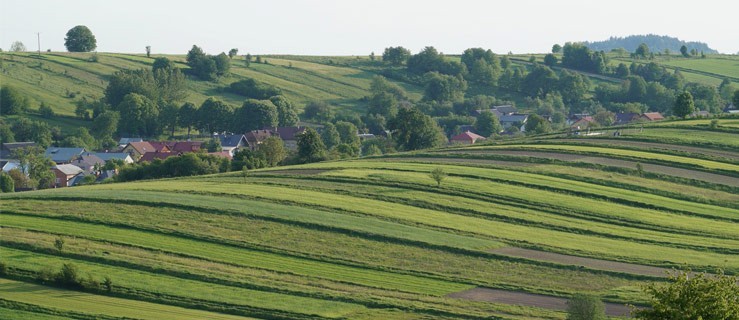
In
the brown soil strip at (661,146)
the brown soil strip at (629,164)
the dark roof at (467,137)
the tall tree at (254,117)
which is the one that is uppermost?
the brown soil strip at (661,146)

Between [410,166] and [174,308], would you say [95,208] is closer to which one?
[174,308]

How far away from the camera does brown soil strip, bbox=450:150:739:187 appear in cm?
9569

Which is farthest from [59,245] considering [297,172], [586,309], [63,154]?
[63,154]

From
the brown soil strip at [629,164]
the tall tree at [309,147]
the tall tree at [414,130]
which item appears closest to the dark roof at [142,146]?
the tall tree at [414,130]

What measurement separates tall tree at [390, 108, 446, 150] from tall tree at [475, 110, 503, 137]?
51.7m

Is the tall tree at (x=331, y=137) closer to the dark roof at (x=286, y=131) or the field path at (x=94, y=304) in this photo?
the dark roof at (x=286, y=131)

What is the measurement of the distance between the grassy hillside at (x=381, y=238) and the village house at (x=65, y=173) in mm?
46287

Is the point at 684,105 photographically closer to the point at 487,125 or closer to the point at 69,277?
the point at 487,125

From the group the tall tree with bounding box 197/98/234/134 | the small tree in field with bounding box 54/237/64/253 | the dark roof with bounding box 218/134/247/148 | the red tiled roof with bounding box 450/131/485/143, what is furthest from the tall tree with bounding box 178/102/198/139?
the small tree in field with bounding box 54/237/64/253

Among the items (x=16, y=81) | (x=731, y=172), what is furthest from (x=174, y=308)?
(x=16, y=81)

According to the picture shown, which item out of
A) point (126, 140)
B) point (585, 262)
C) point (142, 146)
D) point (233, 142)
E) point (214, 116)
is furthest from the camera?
point (214, 116)

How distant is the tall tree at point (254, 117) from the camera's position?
629 feet

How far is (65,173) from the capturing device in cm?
14062

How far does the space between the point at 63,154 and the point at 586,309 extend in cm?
12633
